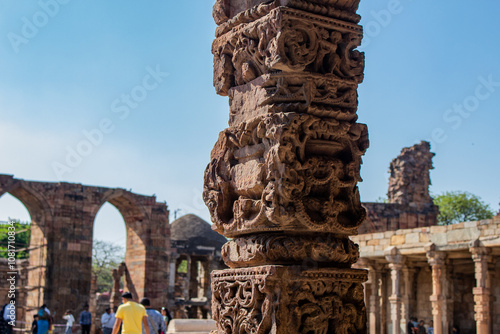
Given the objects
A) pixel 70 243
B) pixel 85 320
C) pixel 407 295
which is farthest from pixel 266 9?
pixel 70 243

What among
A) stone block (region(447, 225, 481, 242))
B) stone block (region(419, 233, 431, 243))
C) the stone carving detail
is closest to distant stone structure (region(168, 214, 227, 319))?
the stone carving detail

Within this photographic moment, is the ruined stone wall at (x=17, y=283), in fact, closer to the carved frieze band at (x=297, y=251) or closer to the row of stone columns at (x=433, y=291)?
the row of stone columns at (x=433, y=291)

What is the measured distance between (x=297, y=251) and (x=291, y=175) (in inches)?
15.6

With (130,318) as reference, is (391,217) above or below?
above

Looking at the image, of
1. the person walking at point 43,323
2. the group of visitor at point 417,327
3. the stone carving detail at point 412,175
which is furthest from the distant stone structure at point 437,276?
the person walking at point 43,323

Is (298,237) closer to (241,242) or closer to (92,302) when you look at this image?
(241,242)

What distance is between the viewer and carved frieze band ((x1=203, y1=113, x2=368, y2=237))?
3.37 meters

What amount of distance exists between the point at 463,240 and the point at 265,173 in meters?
12.7

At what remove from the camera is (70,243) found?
2300 cm

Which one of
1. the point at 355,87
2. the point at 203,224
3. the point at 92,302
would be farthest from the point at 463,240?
the point at 203,224

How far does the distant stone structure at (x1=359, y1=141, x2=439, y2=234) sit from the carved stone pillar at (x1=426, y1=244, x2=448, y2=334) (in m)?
10.5

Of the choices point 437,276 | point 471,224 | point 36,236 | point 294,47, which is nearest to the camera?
point 294,47

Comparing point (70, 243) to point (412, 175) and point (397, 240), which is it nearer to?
point (397, 240)

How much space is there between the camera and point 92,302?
2723 cm
